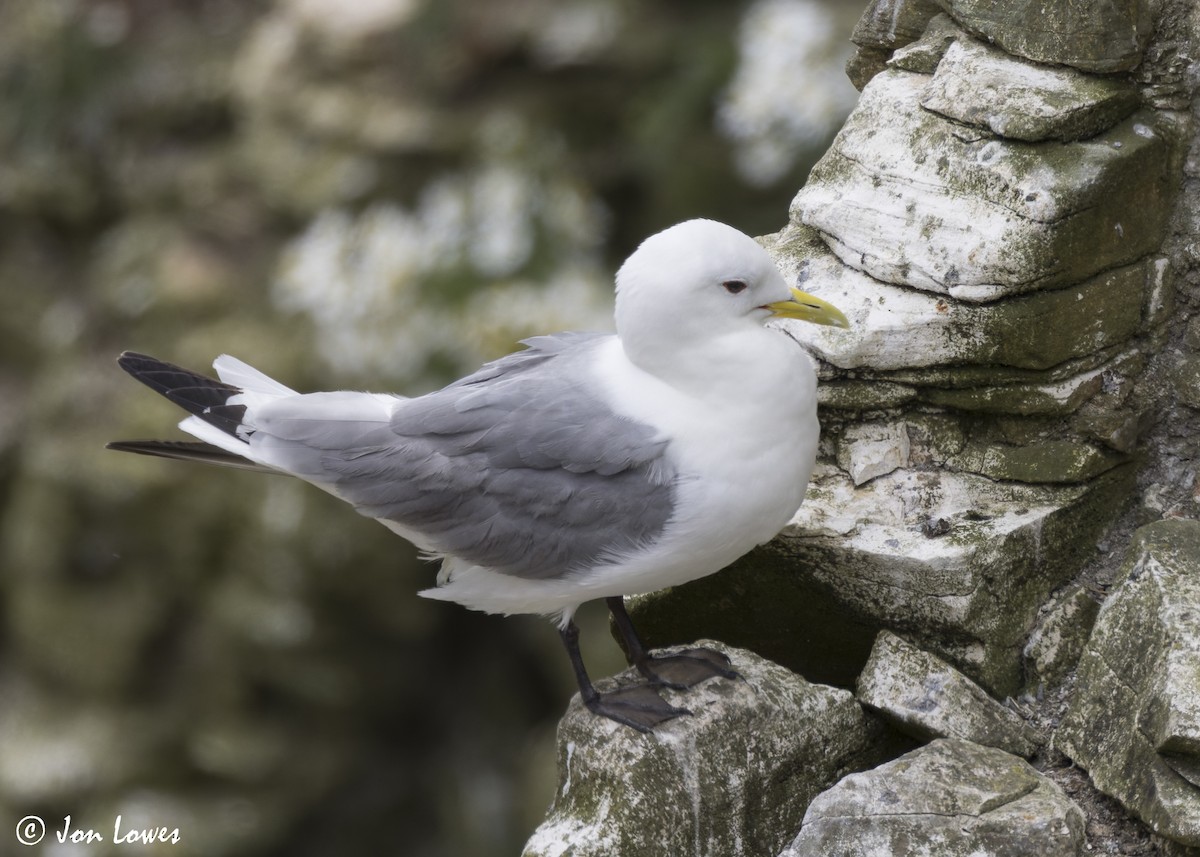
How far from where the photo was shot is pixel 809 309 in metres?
2.42

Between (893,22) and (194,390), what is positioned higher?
(893,22)

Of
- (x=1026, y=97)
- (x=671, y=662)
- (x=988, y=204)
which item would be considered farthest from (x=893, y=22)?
(x=671, y=662)

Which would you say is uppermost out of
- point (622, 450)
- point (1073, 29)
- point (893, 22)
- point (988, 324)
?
point (893, 22)

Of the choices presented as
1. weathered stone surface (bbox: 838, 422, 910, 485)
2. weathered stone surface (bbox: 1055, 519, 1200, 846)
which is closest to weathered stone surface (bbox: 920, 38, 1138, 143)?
weathered stone surface (bbox: 838, 422, 910, 485)

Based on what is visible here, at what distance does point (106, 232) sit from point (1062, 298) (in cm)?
492

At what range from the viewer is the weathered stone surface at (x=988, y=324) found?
249 cm

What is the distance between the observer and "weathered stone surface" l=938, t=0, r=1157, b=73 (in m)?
2.43

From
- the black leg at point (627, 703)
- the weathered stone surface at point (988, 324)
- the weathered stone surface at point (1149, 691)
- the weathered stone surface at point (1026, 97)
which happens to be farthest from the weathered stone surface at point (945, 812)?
the weathered stone surface at point (1026, 97)

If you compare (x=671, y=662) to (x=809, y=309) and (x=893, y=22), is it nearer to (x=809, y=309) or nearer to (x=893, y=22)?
(x=809, y=309)

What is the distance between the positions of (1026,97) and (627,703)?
136 centimetres

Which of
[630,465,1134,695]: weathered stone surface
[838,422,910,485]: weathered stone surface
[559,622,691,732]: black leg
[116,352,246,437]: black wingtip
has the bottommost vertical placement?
[559,622,691,732]: black leg

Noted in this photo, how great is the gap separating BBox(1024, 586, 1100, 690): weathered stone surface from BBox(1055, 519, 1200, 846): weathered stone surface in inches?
6.1

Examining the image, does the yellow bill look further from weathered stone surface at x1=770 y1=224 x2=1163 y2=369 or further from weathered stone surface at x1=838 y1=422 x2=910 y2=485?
weathered stone surface at x1=838 y1=422 x2=910 y2=485

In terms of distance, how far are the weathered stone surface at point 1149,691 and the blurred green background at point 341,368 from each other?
8.13 feet
